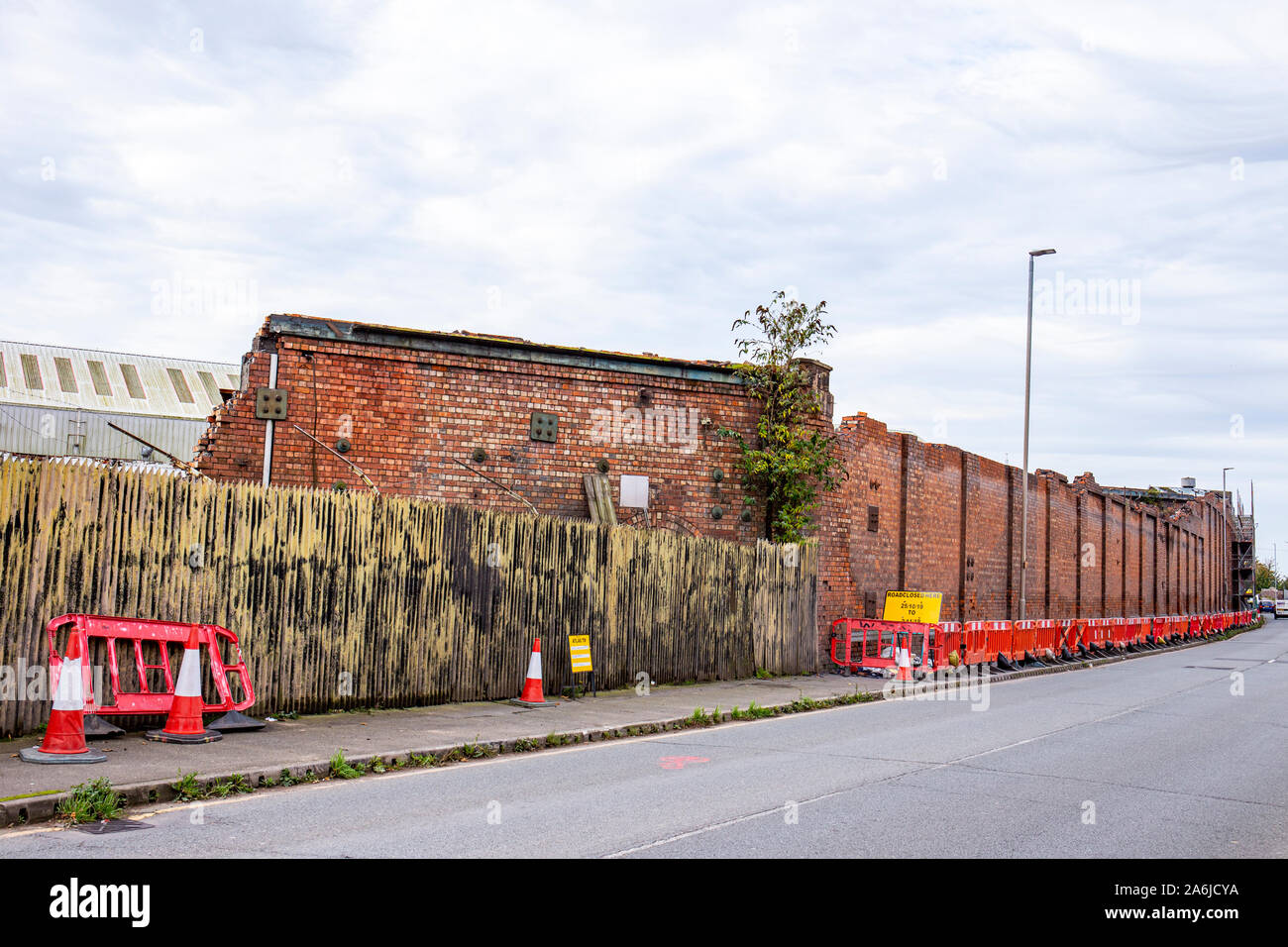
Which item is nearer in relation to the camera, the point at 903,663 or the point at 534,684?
the point at 534,684

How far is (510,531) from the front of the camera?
45.1 feet

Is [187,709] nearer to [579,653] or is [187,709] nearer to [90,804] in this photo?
[90,804]

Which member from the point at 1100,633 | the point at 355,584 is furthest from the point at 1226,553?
the point at 355,584

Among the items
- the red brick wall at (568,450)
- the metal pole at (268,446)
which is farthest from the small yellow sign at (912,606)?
the metal pole at (268,446)

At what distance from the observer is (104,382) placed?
145 ft

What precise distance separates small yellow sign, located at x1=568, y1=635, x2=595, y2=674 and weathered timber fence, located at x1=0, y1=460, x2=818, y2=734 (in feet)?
0.41

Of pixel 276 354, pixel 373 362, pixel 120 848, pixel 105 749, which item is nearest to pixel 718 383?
pixel 373 362

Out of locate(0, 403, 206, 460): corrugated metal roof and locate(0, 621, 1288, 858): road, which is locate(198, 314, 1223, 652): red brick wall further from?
locate(0, 403, 206, 460): corrugated metal roof

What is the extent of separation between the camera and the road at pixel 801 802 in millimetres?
6559

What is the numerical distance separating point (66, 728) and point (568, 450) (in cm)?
1014

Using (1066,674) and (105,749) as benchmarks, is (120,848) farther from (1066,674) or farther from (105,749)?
(1066,674)

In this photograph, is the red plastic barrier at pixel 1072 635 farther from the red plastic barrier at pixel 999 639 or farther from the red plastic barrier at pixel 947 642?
the red plastic barrier at pixel 947 642

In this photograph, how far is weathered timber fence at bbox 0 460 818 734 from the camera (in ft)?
30.6

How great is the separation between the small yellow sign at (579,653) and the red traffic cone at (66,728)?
21.8 feet
